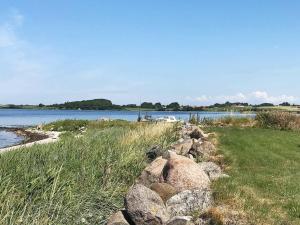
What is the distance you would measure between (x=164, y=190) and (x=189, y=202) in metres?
1.16

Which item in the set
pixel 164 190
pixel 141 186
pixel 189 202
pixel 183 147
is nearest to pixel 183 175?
pixel 164 190

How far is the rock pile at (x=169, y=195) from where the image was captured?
10.7m

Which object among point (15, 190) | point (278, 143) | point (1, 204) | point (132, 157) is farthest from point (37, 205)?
point (278, 143)

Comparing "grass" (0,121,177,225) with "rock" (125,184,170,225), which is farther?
"rock" (125,184,170,225)

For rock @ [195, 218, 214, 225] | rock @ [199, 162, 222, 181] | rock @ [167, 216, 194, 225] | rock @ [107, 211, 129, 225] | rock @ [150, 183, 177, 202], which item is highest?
rock @ [199, 162, 222, 181]

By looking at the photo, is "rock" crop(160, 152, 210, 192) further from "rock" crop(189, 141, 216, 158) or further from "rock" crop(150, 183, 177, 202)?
"rock" crop(189, 141, 216, 158)

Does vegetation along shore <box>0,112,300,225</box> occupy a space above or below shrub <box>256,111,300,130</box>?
below

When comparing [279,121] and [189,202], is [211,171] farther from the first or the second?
[279,121]

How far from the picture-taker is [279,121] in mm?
31438

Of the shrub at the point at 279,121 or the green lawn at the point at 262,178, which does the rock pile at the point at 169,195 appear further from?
the shrub at the point at 279,121

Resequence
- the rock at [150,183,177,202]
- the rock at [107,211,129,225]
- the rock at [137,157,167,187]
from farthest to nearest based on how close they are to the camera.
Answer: the rock at [137,157,167,187], the rock at [150,183,177,202], the rock at [107,211,129,225]

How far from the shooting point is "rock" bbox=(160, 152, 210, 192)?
42.7 feet

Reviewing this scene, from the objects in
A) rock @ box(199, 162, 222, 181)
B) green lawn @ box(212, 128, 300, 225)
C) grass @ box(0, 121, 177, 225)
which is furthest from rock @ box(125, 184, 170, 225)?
rock @ box(199, 162, 222, 181)

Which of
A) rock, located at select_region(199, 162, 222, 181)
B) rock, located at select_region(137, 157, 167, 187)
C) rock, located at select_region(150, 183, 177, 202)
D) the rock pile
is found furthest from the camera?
rock, located at select_region(199, 162, 222, 181)
